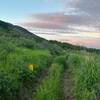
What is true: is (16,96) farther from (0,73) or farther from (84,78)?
(84,78)

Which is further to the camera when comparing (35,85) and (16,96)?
(35,85)

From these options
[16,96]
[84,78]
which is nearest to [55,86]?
[84,78]

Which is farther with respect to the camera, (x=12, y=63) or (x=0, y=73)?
(x=12, y=63)

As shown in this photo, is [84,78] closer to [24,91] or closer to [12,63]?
[24,91]

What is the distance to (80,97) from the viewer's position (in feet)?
37.8

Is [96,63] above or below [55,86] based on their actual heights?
A: above

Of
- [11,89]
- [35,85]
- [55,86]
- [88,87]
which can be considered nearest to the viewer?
[11,89]

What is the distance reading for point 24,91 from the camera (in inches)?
497

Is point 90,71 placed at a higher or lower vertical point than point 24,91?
higher

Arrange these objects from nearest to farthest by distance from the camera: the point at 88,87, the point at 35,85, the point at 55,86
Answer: the point at 88,87 < the point at 55,86 < the point at 35,85

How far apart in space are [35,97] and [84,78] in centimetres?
222

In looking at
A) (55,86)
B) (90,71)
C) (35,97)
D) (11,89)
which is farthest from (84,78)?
(11,89)

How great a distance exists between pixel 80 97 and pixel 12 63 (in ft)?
14.1

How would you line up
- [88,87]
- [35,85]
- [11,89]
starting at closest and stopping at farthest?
[11,89]
[88,87]
[35,85]
